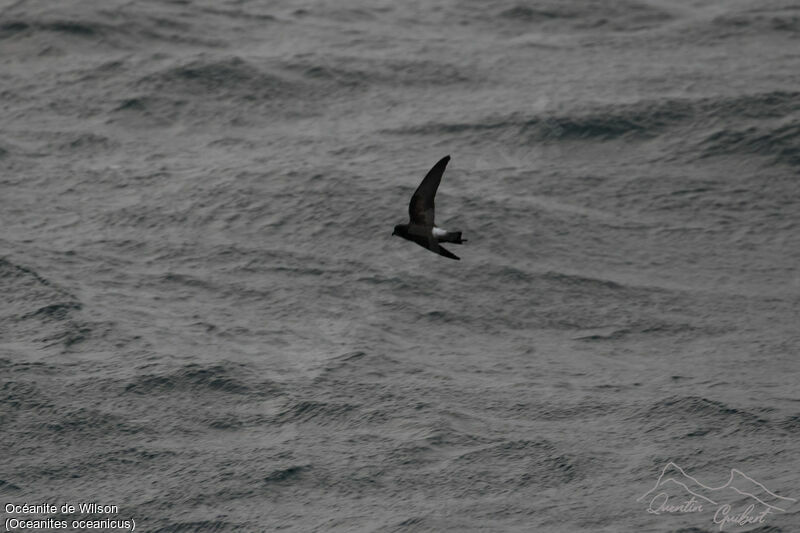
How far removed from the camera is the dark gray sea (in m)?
33.5

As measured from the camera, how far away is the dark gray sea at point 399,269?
3353 centimetres

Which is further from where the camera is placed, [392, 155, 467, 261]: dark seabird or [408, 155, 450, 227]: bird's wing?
[392, 155, 467, 261]: dark seabird

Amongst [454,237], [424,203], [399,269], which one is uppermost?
[424,203]

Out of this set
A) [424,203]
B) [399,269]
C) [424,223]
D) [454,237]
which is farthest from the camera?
[399,269]

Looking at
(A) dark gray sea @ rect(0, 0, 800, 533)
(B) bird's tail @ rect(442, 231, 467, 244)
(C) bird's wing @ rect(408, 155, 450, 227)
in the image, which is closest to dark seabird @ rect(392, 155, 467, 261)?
(C) bird's wing @ rect(408, 155, 450, 227)

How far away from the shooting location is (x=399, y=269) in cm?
4059

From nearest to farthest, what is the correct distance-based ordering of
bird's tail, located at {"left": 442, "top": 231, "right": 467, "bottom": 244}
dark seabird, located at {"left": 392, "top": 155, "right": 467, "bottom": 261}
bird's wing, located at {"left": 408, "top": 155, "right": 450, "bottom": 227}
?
bird's tail, located at {"left": 442, "top": 231, "right": 467, "bottom": 244} < bird's wing, located at {"left": 408, "top": 155, "right": 450, "bottom": 227} < dark seabird, located at {"left": 392, "top": 155, "right": 467, "bottom": 261}

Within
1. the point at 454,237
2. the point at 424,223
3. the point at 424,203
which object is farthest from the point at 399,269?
the point at 454,237

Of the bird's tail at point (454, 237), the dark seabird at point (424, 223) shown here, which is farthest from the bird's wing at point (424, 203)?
the bird's tail at point (454, 237)

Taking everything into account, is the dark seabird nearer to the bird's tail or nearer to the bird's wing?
the bird's wing

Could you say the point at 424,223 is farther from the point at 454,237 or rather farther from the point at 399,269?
the point at 399,269

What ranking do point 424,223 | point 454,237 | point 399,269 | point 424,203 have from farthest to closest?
1. point 399,269
2. point 424,223
3. point 424,203
4. point 454,237

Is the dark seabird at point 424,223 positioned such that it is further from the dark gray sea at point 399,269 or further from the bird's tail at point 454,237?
the dark gray sea at point 399,269

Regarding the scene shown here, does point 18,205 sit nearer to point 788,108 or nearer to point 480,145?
point 480,145
